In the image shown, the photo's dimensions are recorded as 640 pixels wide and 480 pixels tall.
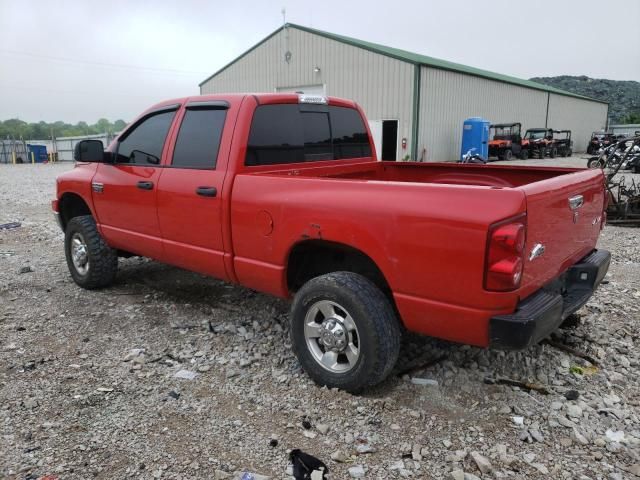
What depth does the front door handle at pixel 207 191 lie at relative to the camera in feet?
12.5

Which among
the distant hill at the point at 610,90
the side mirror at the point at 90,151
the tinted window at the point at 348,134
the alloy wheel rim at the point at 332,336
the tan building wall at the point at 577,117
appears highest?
the distant hill at the point at 610,90

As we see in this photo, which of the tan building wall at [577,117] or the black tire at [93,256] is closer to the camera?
the black tire at [93,256]

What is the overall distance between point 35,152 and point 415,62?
1120 inches

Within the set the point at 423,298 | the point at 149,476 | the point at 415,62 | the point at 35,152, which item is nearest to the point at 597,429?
the point at 423,298

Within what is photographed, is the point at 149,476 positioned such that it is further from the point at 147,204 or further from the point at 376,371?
the point at 147,204

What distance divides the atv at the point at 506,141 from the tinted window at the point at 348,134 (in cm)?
2417

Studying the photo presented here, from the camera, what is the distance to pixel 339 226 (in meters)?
3.10

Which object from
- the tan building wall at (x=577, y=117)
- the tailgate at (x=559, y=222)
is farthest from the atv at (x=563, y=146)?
the tailgate at (x=559, y=222)

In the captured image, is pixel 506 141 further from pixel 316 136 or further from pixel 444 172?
pixel 316 136

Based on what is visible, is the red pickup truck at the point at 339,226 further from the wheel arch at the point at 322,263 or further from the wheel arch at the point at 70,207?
the wheel arch at the point at 70,207

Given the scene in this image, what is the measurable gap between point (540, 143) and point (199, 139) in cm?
2999

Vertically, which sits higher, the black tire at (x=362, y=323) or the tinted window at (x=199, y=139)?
the tinted window at (x=199, y=139)

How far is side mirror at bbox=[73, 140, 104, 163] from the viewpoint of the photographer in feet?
15.6

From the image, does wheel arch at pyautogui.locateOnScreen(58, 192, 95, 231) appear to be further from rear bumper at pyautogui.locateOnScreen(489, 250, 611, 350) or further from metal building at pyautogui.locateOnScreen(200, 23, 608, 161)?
metal building at pyautogui.locateOnScreen(200, 23, 608, 161)
